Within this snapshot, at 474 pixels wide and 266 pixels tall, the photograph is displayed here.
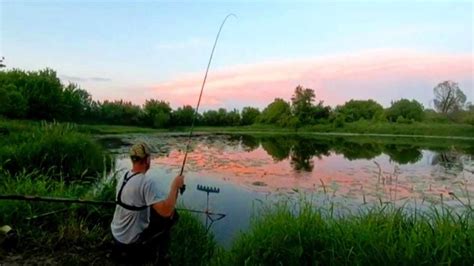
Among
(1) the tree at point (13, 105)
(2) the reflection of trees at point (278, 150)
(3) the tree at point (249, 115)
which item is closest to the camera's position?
(2) the reflection of trees at point (278, 150)

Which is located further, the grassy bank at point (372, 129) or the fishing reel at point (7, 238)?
the grassy bank at point (372, 129)

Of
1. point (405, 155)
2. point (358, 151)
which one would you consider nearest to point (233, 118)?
point (358, 151)

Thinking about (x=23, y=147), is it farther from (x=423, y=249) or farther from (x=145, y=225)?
(x=423, y=249)

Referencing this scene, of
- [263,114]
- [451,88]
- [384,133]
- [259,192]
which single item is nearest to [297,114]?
[263,114]

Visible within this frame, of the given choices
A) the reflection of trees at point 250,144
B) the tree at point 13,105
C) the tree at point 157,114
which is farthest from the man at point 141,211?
the tree at point 157,114

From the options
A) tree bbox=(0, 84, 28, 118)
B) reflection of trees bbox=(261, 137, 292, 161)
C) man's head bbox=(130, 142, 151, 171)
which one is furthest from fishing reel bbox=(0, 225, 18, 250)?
tree bbox=(0, 84, 28, 118)

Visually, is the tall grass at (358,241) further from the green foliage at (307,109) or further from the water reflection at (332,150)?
the green foliage at (307,109)

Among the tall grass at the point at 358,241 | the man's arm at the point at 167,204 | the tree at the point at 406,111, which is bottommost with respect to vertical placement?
the tall grass at the point at 358,241

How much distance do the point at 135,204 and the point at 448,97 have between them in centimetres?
9056

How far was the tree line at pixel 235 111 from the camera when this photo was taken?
48875 mm

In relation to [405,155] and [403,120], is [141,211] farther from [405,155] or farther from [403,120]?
[403,120]

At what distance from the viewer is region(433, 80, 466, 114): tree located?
80.6m

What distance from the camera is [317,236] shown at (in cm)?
446

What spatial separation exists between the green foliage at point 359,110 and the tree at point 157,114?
3566 cm
